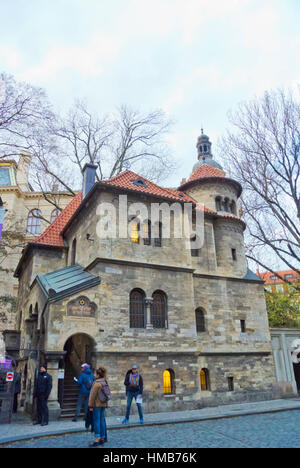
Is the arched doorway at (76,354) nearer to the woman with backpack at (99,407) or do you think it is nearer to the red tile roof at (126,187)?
the red tile roof at (126,187)

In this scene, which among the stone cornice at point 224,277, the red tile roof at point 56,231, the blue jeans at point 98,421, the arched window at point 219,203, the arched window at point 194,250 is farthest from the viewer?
the arched window at point 219,203

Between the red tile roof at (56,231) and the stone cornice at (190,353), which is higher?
the red tile roof at (56,231)

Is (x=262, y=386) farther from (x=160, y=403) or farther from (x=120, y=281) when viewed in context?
(x=120, y=281)

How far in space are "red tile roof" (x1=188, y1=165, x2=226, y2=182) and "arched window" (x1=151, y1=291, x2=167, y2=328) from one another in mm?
8640

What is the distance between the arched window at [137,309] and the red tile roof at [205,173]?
9124 millimetres

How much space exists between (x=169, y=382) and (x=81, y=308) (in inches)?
196

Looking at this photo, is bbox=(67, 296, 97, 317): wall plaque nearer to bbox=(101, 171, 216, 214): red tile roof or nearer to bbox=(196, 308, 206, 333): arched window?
bbox=(101, 171, 216, 214): red tile roof

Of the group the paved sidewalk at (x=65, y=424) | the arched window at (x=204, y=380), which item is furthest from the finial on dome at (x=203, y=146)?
the paved sidewalk at (x=65, y=424)

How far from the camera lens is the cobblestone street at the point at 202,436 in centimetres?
780

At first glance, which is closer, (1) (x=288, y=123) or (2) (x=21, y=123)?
(2) (x=21, y=123)

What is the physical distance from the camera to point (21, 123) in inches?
564

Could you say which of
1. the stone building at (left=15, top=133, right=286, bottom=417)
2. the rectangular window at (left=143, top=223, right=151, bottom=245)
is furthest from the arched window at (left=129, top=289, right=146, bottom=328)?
the rectangular window at (left=143, top=223, right=151, bottom=245)

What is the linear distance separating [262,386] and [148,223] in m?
10.2
